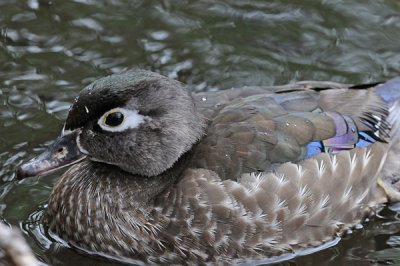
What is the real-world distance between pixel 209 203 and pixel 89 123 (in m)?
1.00

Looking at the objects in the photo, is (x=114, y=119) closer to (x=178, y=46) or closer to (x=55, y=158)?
(x=55, y=158)

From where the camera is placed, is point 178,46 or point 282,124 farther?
point 178,46

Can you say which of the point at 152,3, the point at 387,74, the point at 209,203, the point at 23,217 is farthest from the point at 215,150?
the point at 152,3

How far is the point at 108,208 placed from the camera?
7.01 meters

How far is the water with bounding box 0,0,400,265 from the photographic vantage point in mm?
8461

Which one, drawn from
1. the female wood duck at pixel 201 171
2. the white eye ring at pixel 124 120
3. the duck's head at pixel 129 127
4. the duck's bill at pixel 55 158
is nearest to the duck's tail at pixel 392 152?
the female wood duck at pixel 201 171

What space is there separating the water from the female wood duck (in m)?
1.06

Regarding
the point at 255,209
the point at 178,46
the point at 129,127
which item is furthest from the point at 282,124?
the point at 178,46

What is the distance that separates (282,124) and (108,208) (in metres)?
1.39

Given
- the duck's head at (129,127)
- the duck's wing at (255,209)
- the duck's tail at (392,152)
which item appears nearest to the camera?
the duck's head at (129,127)

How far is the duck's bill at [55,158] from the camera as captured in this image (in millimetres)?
6754

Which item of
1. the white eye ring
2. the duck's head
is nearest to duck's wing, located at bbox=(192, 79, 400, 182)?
the duck's head

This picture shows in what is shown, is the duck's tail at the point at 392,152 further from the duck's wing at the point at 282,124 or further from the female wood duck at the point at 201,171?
the female wood duck at the point at 201,171

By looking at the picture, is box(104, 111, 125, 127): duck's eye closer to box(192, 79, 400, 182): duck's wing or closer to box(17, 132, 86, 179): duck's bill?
box(17, 132, 86, 179): duck's bill
